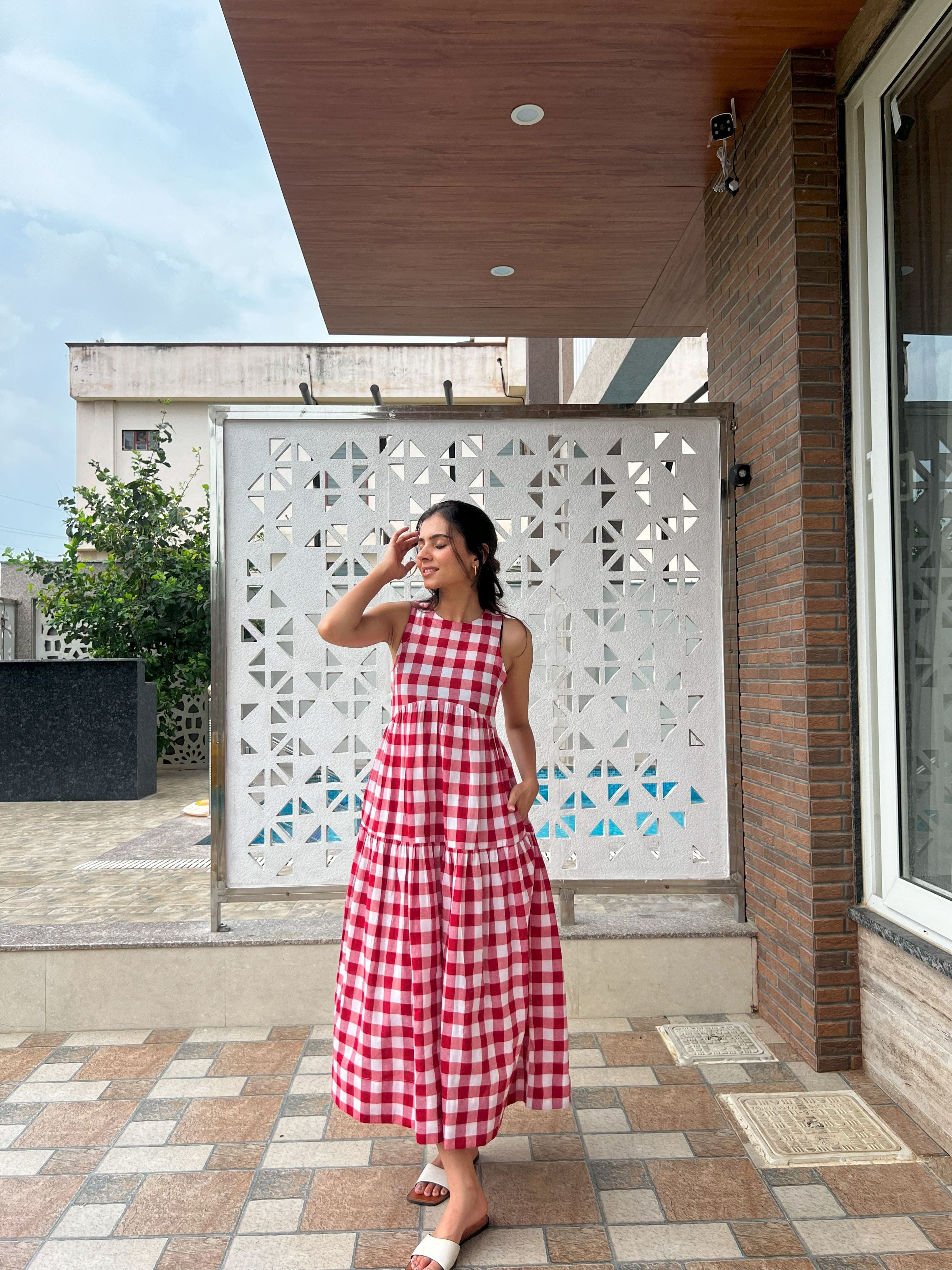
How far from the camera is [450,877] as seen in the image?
2137 mm

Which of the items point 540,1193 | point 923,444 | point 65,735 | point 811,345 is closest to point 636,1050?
point 540,1193

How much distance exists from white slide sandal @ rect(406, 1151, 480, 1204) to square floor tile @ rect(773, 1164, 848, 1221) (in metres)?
0.73

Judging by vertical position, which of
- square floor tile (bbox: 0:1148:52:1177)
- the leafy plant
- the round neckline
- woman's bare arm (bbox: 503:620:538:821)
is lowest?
square floor tile (bbox: 0:1148:52:1177)

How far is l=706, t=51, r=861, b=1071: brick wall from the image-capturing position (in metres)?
2.97

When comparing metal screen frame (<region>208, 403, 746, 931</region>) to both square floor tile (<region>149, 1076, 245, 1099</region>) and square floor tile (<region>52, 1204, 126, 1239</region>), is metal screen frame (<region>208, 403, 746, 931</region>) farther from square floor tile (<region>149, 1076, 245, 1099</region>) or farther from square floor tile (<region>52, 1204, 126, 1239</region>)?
square floor tile (<region>52, 1204, 126, 1239</region>)

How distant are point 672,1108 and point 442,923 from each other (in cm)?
111

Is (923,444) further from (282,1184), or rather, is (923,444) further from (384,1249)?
(282,1184)

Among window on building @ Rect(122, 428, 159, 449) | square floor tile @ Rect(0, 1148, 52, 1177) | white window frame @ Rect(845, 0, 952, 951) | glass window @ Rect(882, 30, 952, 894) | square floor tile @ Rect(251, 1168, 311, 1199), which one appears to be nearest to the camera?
square floor tile @ Rect(251, 1168, 311, 1199)

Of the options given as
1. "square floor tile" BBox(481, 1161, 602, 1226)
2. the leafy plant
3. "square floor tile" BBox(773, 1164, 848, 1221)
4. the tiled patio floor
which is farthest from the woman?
the leafy plant

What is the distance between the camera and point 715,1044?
3158 mm

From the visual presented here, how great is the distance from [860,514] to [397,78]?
217 cm

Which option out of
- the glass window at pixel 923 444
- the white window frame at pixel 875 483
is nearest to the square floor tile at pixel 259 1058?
the white window frame at pixel 875 483

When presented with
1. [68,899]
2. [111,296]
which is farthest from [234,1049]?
[111,296]

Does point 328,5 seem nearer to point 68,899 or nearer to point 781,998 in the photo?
point 781,998
